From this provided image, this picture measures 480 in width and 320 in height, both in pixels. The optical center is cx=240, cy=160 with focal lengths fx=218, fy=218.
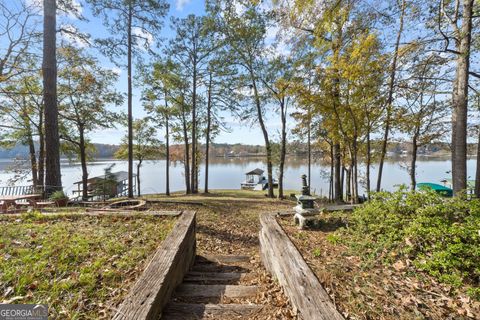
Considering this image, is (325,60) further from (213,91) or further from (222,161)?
(222,161)

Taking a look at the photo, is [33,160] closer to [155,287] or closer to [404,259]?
[155,287]

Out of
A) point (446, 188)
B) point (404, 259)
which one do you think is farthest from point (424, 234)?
point (446, 188)

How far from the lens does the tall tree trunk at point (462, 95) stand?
4141mm

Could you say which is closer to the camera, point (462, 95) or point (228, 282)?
point (228, 282)

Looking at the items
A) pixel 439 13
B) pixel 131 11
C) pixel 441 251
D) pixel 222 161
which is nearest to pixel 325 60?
pixel 439 13

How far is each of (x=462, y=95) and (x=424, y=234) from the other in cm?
386

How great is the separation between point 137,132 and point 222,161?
7058cm

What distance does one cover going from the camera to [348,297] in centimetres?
171

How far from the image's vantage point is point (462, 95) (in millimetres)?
4430

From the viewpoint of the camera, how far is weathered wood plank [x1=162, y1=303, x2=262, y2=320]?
1.83 metres

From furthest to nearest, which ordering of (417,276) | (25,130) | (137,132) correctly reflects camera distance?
(137,132) < (25,130) < (417,276)

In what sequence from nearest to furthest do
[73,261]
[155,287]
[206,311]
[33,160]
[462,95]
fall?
[155,287] < [206,311] < [73,261] < [462,95] < [33,160]

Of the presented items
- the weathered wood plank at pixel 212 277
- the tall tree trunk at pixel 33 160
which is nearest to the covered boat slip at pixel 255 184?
the tall tree trunk at pixel 33 160

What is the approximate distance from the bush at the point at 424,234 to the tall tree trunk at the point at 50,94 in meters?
8.24
